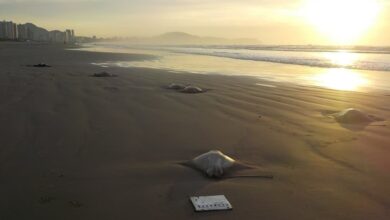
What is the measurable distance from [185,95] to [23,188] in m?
5.50

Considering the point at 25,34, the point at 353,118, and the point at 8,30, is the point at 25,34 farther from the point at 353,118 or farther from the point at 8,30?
the point at 353,118

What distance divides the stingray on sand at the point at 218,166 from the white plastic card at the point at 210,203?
21.4 inches

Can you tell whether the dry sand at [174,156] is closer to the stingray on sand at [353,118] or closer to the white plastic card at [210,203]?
the white plastic card at [210,203]

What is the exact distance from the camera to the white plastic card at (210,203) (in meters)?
3.47

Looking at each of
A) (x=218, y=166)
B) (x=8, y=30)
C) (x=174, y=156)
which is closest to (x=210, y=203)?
(x=218, y=166)

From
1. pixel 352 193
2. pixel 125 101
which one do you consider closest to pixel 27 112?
pixel 125 101

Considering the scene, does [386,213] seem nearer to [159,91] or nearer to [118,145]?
[118,145]

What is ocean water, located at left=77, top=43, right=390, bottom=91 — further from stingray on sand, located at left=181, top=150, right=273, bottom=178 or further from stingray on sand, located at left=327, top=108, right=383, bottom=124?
→ stingray on sand, located at left=181, top=150, right=273, bottom=178

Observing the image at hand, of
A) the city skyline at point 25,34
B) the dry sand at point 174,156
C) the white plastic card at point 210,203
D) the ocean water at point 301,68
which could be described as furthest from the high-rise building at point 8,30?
the white plastic card at point 210,203

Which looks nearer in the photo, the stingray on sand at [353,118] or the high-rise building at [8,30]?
the stingray on sand at [353,118]

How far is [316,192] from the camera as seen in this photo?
3.87 meters

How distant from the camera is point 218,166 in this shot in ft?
14.0

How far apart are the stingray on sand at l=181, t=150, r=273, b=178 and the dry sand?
115mm

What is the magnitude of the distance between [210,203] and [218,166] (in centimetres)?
75
